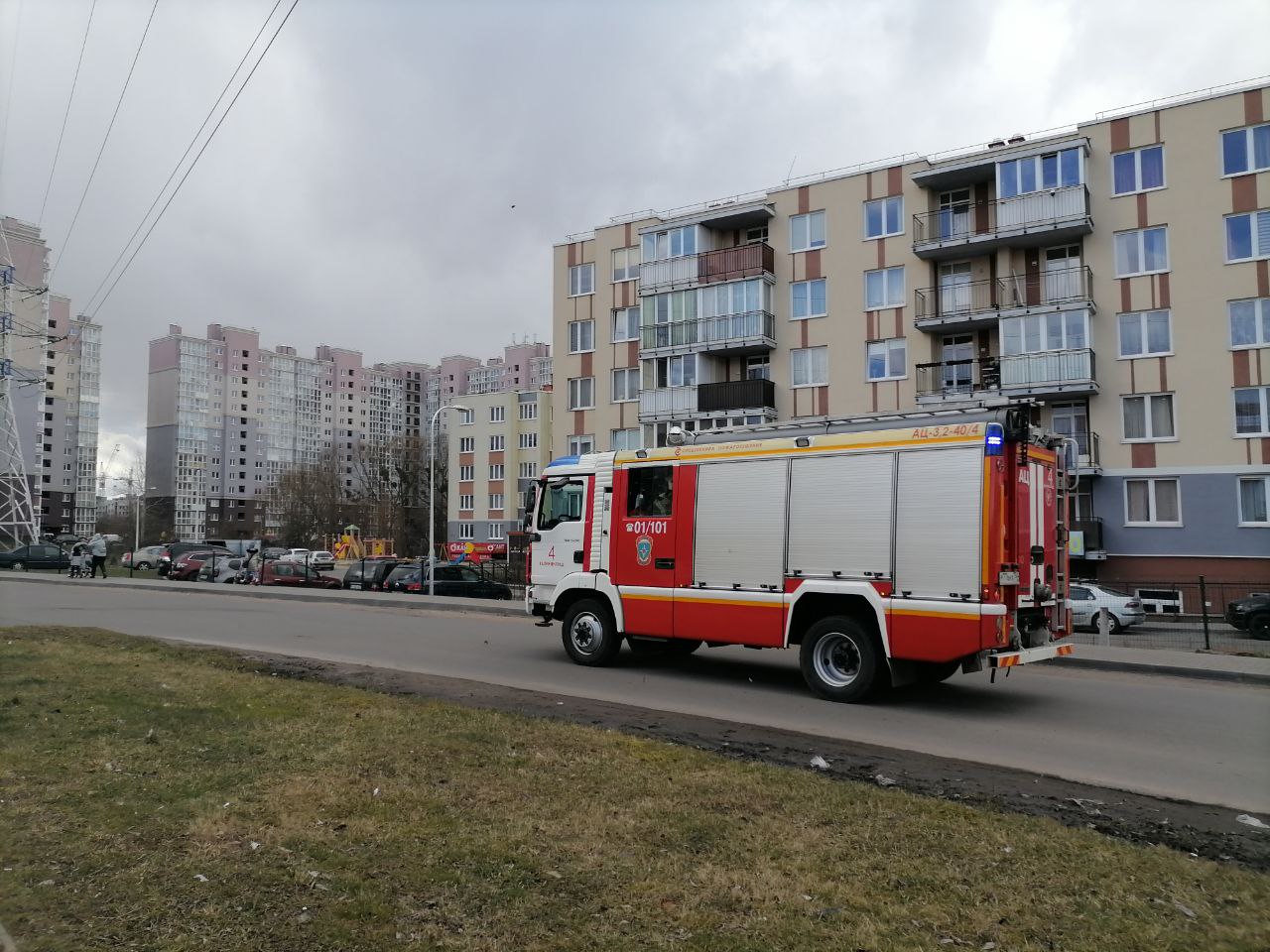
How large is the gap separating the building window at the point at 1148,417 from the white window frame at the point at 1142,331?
55.7 inches

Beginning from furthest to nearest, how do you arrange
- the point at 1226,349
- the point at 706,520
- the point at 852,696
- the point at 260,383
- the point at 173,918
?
the point at 260,383 < the point at 1226,349 < the point at 706,520 < the point at 852,696 < the point at 173,918

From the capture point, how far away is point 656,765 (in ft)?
20.8

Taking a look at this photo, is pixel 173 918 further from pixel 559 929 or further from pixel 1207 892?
pixel 1207 892

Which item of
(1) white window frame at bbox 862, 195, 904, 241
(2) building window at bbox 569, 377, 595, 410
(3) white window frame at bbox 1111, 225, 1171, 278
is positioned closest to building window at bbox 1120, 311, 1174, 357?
(3) white window frame at bbox 1111, 225, 1171, 278

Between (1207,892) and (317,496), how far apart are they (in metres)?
85.3

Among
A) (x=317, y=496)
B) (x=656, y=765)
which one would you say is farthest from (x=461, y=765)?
(x=317, y=496)

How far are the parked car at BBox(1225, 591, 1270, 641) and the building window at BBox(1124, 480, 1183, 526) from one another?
33.2 feet

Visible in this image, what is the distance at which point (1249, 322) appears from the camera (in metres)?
28.9

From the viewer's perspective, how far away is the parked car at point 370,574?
33469mm

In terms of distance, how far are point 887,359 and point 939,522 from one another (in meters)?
27.3

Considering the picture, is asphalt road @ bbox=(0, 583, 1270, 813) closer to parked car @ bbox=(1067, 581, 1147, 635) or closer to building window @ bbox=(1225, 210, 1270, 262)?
parked car @ bbox=(1067, 581, 1147, 635)

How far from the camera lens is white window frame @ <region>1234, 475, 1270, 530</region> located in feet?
92.1

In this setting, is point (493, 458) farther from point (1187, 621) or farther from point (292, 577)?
point (1187, 621)

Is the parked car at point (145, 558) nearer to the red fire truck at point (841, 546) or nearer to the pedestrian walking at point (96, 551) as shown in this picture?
the pedestrian walking at point (96, 551)
